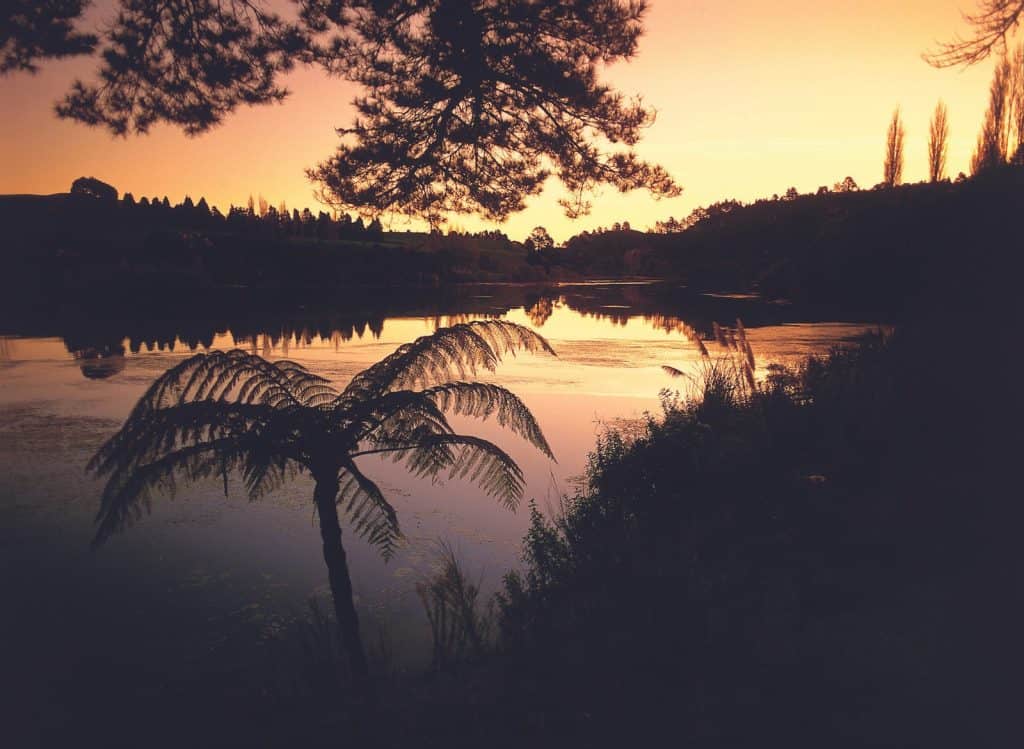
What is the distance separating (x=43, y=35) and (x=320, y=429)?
479 cm

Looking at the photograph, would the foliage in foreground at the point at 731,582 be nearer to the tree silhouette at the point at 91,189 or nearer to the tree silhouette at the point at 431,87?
the tree silhouette at the point at 431,87

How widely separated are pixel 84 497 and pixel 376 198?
6090 millimetres

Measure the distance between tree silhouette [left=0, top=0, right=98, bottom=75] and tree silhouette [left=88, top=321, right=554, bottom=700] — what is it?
152 inches

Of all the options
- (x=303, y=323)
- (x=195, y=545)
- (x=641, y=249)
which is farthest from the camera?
(x=641, y=249)

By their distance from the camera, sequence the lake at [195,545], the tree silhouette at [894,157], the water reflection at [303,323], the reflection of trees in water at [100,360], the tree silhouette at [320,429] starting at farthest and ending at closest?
the tree silhouette at [894,157] → the water reflection at [303,323] → the reflection of trees in water at [100,360] → the lake at [195,545] → the tree silhouette at [320,429]

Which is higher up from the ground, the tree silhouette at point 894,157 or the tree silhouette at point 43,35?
the tree silhouette at point 894,157

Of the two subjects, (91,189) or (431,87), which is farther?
(91,189)

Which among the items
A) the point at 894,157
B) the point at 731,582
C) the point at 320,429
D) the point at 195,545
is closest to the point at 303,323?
the point at 195,545

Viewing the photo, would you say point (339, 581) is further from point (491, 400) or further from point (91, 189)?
point (91, 189)

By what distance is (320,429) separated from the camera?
12.9 ft

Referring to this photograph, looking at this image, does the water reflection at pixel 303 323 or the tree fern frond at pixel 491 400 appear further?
the water reflection at pixel 303 323

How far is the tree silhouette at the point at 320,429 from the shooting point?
358 cm

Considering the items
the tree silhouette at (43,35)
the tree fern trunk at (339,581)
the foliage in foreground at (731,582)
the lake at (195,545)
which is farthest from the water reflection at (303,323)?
the tree fern trunk at (339,581)

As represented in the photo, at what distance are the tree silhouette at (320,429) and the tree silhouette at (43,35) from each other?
3.85 meters
